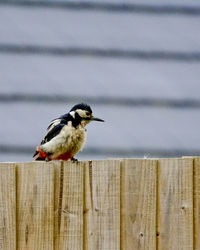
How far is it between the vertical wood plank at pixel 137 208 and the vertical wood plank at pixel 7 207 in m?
0.37

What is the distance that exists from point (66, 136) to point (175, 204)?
1.39 metres

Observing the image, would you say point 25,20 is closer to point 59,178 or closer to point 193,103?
point 193,103

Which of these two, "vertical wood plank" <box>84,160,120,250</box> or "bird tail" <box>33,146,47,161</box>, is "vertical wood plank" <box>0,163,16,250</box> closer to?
"vertical wood plank" <box>84,160,120,250</box>

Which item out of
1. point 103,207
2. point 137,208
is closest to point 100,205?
point 103,207

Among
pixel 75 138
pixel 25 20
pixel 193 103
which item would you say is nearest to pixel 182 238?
pixel 75 138

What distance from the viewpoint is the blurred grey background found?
4.50 m

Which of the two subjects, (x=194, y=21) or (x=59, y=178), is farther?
(x=194, y=21)

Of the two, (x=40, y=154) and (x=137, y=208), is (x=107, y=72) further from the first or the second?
(x=137, y=208)

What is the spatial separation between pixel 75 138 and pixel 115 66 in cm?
76

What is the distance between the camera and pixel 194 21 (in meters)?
4.65

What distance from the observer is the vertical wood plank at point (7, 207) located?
102 inches

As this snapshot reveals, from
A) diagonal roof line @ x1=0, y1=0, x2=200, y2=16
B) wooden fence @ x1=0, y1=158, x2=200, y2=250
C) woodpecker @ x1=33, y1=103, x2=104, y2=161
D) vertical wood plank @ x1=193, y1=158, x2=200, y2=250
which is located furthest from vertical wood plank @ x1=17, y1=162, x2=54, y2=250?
diagonal roof line @ x1=0, y1=0, x2=200, y2=16

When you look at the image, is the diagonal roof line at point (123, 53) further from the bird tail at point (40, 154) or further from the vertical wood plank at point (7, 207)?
the vertical wood plank at point (7, 207)

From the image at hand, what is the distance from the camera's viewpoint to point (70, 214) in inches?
104
